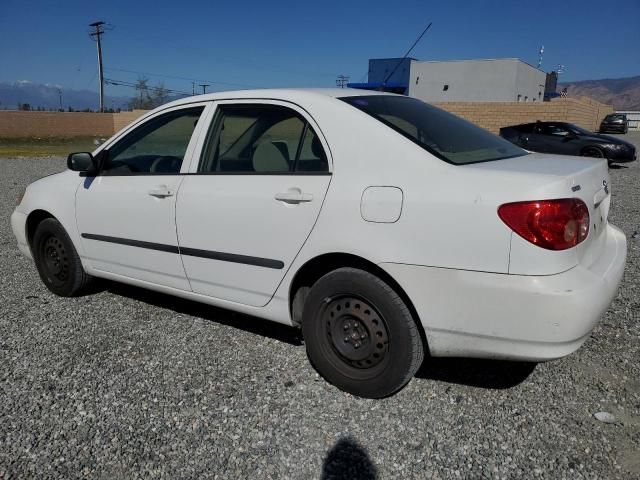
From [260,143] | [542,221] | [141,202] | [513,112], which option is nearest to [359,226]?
[542,221]

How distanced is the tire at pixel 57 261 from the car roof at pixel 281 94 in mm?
1544

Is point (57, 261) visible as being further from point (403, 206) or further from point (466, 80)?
point (466, 80)

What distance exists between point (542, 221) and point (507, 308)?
411 millimetres

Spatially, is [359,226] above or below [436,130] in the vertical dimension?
below

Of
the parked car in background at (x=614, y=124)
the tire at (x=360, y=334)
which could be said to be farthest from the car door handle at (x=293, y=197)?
the parked car in background at (x=614, y=124)

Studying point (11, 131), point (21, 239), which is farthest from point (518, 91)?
point (21, 239)

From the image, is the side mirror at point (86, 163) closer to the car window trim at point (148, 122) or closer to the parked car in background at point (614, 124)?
the car window trim at point (148, 122)

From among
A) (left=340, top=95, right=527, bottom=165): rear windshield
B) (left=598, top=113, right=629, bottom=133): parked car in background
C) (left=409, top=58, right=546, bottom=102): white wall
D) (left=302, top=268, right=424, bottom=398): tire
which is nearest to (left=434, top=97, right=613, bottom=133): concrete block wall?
(left=598, top=113, right=629, bottom=133): parked car in background

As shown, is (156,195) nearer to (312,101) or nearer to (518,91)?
(312,101)

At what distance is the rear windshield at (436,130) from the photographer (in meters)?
2.79

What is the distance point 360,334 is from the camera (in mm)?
2807

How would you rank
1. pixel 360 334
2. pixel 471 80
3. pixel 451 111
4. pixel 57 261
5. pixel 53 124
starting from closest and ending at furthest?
pixel 360 334 < pixel 57 261 < pixel 451 111 < pixel 53 124 < pixel 471 80

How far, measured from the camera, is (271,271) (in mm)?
3041

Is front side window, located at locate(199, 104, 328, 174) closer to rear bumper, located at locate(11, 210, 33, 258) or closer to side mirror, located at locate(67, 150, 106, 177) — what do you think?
side mirror, located at locate(67, 150, 106, 177)
